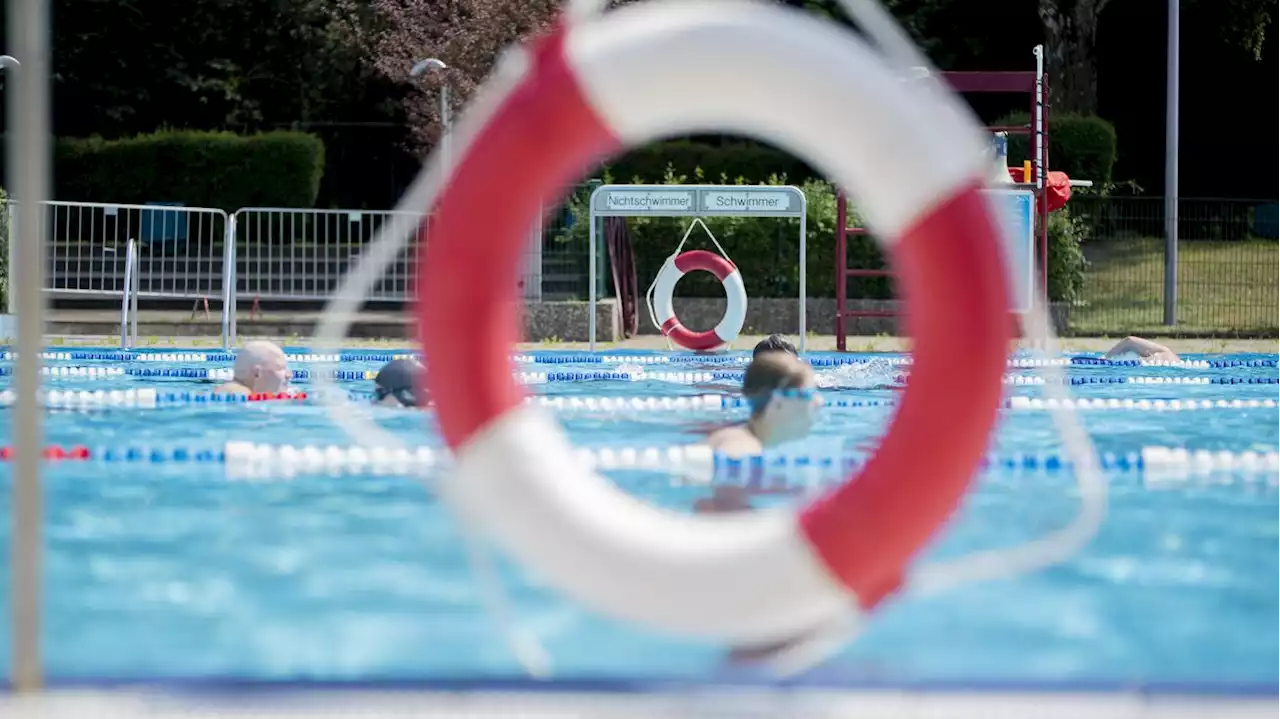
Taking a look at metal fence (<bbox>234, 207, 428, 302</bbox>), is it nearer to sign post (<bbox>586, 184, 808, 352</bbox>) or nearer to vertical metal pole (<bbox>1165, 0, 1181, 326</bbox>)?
sign post (<bbox>586, 184, 808, 352</bbox>)

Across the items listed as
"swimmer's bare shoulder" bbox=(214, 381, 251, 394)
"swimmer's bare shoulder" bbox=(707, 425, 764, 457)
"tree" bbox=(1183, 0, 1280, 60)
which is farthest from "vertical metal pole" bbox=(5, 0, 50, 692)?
"tree" bbox=(1183, 0, 1280, 60)

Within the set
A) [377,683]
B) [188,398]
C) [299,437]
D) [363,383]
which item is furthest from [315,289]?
[377,683]

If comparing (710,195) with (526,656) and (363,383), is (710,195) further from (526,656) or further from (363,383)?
(526,656)

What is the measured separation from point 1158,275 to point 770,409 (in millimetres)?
13941

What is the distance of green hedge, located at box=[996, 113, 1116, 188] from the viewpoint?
21234mm

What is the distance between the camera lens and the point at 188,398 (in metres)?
9.61

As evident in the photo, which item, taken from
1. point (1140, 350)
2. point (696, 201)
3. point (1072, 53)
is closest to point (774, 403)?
point (696, 201)

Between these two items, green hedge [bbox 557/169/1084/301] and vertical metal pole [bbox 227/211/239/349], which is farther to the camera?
green hedge [bbox 557/169/1084/301]

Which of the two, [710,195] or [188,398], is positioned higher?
[710,195]

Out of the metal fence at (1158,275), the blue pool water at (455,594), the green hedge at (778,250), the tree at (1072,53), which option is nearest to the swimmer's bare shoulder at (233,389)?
the blue pool water at (455,594)

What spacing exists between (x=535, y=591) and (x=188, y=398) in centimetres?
539

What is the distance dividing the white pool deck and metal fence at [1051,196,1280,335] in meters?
15.3

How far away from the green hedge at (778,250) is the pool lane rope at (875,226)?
14.3 meters

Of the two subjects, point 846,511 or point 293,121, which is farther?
point 293,121
